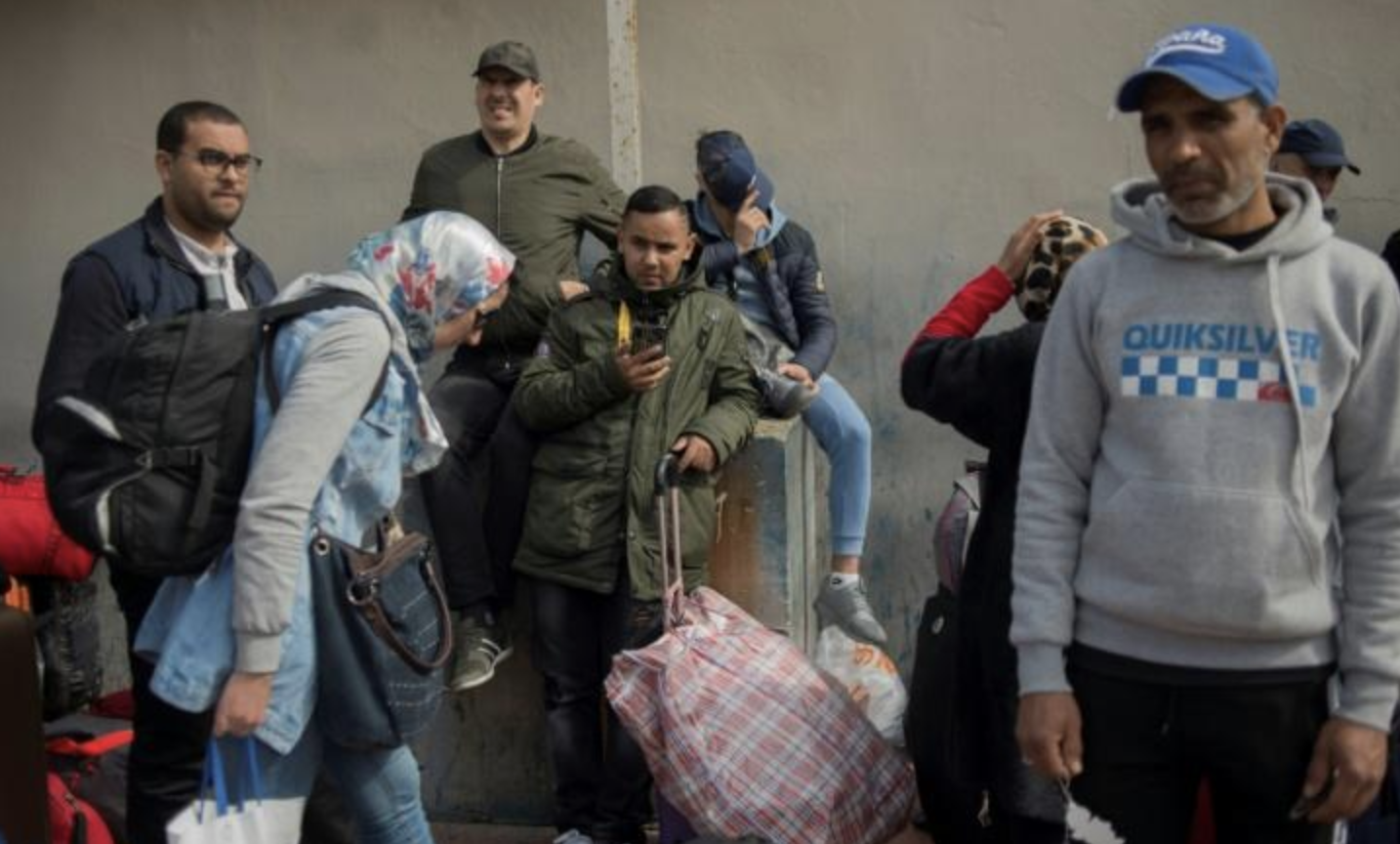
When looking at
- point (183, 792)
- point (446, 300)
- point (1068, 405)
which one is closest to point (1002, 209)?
point (446, 300)

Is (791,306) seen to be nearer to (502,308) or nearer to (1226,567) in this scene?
(502,308)

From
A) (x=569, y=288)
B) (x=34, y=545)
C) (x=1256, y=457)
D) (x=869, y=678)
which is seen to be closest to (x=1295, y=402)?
(x=1256, y=457)

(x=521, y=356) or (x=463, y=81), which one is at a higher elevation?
(x=463, y=81)

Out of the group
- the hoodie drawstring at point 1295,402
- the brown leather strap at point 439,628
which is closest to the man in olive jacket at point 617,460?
the brown leather strap at point 439,628

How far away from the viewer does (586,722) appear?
4.58m

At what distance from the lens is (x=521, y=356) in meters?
5.14

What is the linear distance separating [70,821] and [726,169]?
2592mm

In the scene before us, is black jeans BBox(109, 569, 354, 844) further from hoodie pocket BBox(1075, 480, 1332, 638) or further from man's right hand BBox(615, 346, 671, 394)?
hoodie pocket BBox(1075, 480, 1332, 638)

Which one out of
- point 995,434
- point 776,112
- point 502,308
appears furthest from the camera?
point 776,112

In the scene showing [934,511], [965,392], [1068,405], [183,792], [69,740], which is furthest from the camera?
[934,511]

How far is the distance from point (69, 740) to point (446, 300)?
2091mm

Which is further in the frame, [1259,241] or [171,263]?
[171,263]

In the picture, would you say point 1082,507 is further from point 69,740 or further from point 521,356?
point 69,740

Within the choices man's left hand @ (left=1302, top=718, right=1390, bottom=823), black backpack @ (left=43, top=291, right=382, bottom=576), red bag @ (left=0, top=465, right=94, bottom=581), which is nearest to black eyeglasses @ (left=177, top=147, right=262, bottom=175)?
black backpack @ (left=43, top=291, right=382, bottom=576)
